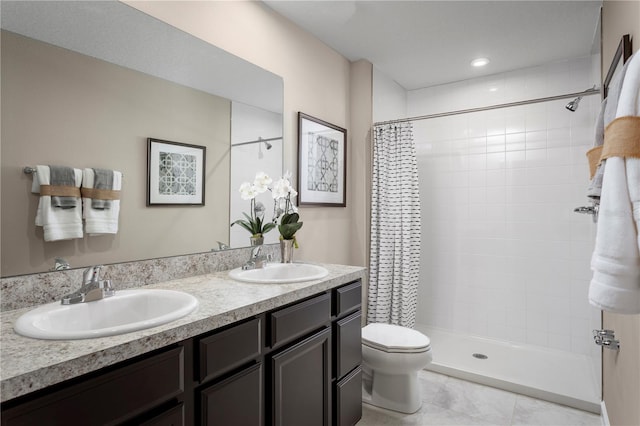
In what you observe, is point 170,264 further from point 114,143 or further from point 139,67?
point 139,67

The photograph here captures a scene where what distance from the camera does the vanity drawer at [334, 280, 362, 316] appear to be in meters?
1.82

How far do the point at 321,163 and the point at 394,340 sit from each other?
1331 millimetres

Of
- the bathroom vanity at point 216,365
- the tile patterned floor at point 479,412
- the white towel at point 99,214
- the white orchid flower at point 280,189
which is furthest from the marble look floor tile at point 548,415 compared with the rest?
the white towel at point 99,214

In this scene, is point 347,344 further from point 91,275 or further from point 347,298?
point 91,275

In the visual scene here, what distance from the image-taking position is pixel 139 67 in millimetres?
1565

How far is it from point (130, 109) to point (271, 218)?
39.8 inches

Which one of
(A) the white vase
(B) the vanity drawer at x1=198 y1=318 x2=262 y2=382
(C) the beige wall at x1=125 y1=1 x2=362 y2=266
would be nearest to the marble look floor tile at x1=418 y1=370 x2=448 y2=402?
(C) the beige wall at x1=125 y1=1 x2=362 y2=266

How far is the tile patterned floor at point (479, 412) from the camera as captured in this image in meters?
2.10

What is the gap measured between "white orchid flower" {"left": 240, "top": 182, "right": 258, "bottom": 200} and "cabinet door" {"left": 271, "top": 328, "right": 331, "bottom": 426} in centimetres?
86

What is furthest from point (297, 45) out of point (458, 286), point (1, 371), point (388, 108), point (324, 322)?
point (458, 286)

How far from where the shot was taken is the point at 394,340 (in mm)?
2262

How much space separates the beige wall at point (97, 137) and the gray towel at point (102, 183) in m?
0.04

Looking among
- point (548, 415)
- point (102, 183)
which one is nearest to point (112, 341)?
point (102, 183)

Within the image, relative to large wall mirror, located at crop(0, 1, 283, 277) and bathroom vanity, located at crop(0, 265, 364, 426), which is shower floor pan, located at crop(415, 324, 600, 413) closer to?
bathroom vanity, located at crop(0, 265, 364, 426)
